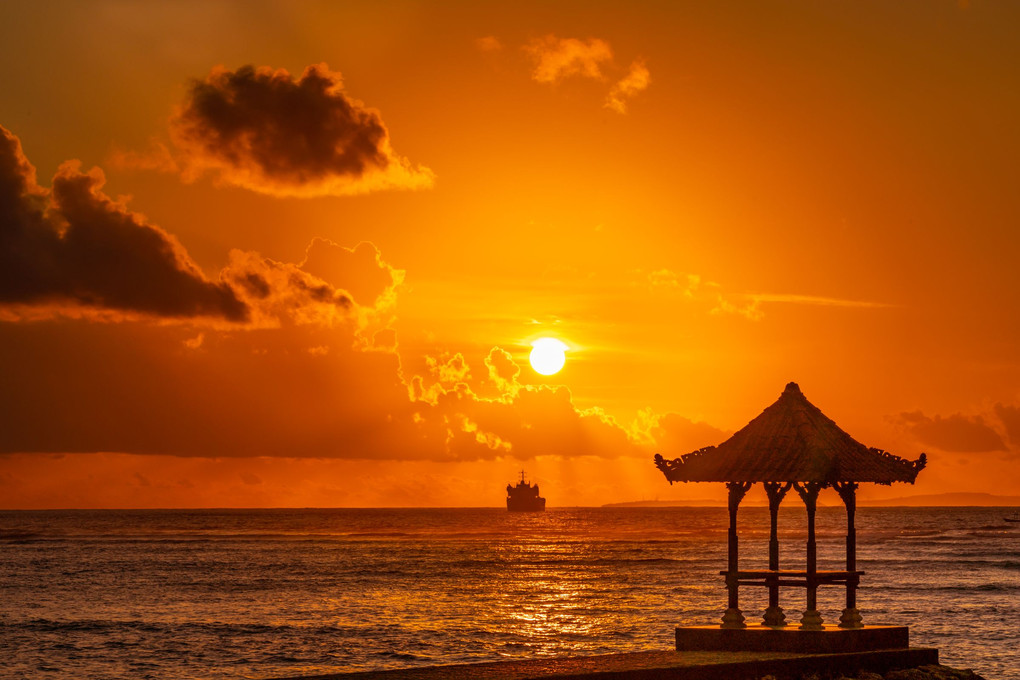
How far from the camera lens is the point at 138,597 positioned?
60.2m

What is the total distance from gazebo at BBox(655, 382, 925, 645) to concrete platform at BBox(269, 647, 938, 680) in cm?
112

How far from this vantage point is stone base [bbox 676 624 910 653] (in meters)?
23.4

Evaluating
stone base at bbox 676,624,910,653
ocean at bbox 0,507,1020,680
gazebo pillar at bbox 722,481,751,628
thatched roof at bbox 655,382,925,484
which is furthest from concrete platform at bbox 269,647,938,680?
ocean at bbox 0,507,1020,680

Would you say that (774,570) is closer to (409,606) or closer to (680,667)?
(680,667)

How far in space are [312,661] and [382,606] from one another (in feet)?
61.9

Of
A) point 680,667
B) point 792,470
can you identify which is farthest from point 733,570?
point 680,667

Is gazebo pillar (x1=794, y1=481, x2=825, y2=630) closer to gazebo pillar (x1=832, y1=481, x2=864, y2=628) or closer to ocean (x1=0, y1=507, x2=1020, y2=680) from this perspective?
gazebo pillar (x1=832, y1=481, x2=864, y2=628)

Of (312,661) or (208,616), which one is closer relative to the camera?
(312,661)

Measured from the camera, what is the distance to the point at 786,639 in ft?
77.0

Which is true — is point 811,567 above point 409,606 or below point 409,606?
above

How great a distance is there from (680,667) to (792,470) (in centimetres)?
534

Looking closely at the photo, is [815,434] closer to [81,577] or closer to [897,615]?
[897,615]

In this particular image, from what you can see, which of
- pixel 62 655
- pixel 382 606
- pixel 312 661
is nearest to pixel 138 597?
pixel 382 606

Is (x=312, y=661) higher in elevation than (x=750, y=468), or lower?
lower
